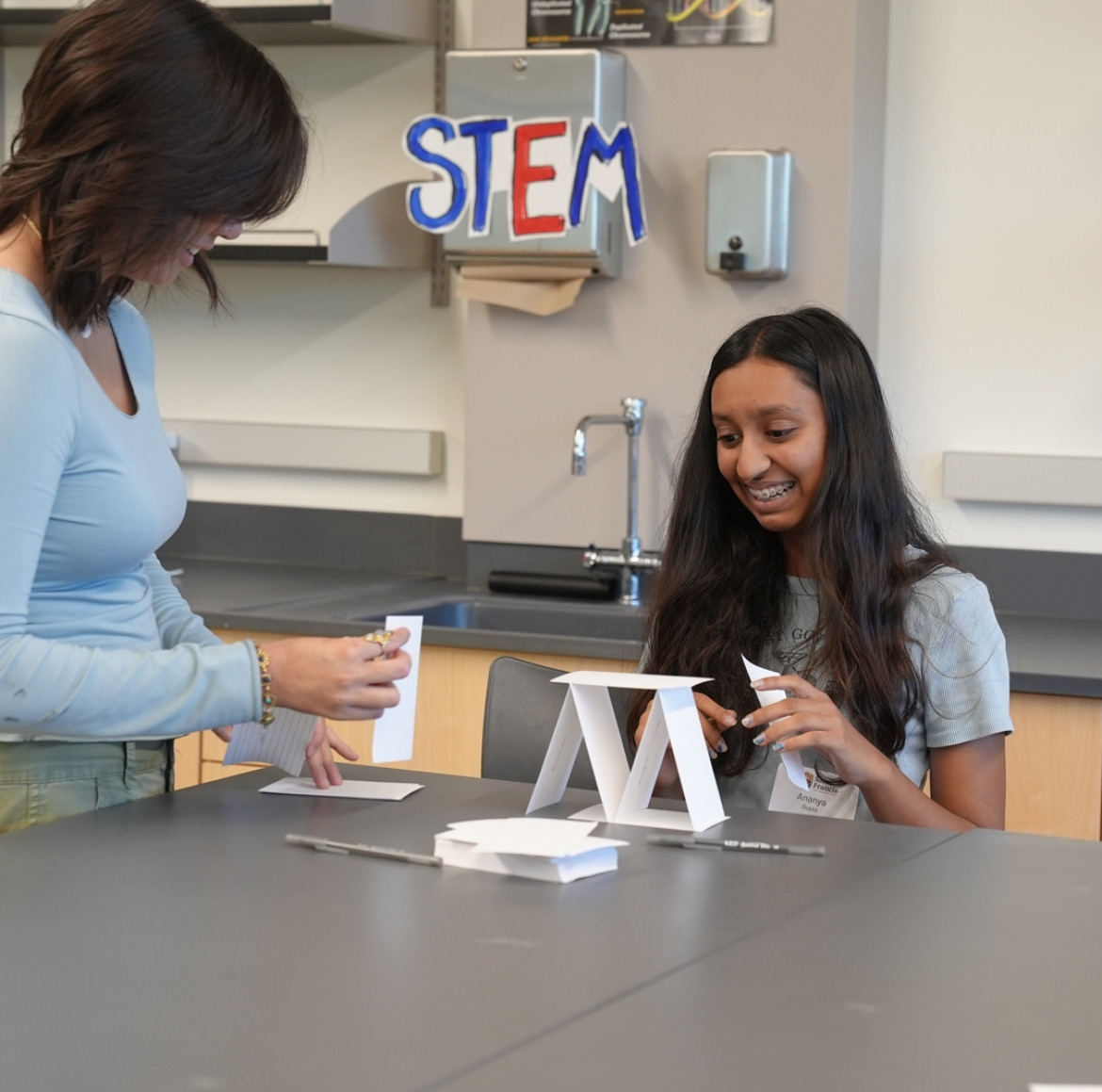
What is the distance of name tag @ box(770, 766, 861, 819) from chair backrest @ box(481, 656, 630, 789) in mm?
421

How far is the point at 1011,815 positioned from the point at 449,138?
162 cm

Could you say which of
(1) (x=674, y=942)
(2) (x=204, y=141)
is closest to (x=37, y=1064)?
(1) (x=674, y=942)

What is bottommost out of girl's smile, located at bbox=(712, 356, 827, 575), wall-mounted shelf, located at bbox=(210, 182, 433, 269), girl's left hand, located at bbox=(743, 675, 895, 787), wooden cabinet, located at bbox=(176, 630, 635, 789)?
wooden cabinet, located at bbox=(176, 630, 635, 789)

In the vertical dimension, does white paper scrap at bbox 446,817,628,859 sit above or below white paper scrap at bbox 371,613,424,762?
below

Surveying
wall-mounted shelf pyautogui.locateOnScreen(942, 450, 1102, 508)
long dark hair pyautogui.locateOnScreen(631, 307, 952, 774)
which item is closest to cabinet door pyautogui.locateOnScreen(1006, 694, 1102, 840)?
long dark hair pyautogui.locateOnScreen(631, 307, 952, 774)

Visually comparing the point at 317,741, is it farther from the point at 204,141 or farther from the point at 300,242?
the point at 300,242

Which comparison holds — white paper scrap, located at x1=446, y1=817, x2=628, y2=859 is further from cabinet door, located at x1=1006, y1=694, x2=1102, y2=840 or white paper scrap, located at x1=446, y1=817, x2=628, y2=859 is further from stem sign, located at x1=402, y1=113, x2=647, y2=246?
stem sign, located at x1=402, y1=113, x2=647, y2=246

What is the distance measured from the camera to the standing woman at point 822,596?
1.83 metres

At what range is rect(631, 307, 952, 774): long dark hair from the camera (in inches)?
72.7

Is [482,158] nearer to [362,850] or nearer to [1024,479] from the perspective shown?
[1024,479]

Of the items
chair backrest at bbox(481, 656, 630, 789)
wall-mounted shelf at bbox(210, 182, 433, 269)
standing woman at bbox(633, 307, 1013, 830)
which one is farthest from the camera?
wall-mounted shelf at bbox(210, 182, 433, 269)

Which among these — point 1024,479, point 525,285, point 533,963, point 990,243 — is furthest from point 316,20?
point 533,963

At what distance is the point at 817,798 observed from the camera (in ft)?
5.72

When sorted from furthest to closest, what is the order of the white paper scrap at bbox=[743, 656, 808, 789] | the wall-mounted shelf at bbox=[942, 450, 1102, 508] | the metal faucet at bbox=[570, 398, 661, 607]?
the metal faucet at bbox=[570, 398, 661, 607] → the wall-mounted shelf at bbox=[942, 450, 1102, 508] → the white paper scrap at bbox=[743, 656, 808, 789]
